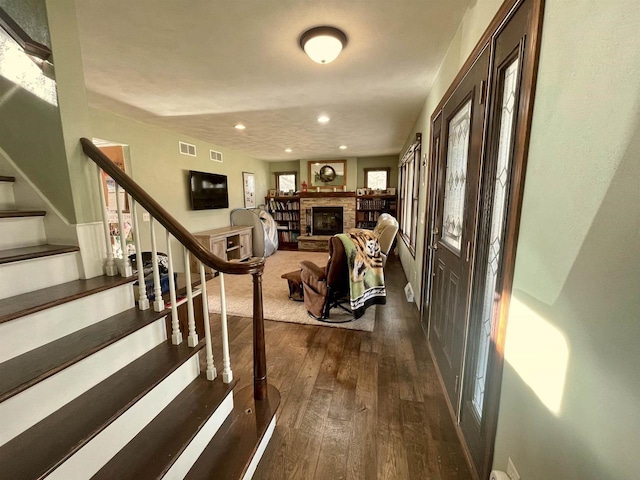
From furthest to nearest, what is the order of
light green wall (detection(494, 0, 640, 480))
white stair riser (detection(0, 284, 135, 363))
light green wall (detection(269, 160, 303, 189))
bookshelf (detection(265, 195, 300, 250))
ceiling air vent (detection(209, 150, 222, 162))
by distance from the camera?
light green wall (detection(269, 160, 303, 189))
bookshelf (detection(265, 195, 300, 250))
ceiling air vent (detection(209, 150, 222, 162))
white stair riser (detection(0, 284, 135, 363))
light green wall (detection(494, 0, 640, 480))

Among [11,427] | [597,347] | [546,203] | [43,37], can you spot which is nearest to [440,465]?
[597,347]

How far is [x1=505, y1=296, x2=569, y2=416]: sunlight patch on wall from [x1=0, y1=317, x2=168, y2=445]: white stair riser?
66.1 inches

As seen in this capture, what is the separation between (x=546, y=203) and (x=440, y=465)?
138cm

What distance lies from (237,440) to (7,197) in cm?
183

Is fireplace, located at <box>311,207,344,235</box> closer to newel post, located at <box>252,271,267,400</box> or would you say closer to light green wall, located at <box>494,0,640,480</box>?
newel post, located at <box>252,271,267,400</box>

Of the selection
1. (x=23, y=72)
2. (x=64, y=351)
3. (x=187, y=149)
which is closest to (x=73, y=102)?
(x=23, y=72)

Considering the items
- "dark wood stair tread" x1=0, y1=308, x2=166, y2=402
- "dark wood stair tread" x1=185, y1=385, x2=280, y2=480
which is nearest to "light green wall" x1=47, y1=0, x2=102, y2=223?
"dark wood stair tread" x1=0, y1=308, x2=166, y2=402

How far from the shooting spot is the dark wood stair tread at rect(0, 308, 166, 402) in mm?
902

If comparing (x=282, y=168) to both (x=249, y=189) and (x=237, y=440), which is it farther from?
(x=237, y=440)

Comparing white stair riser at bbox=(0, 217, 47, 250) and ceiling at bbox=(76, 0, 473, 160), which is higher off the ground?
ceiling at bbox=(76, 0, 473, 160)

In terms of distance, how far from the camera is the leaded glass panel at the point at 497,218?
113 cm

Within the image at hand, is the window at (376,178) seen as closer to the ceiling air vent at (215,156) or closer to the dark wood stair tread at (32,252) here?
the ceiling air vent at (215,156)

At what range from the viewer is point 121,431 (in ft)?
3.43

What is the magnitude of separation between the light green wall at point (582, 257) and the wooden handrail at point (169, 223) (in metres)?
1.17
